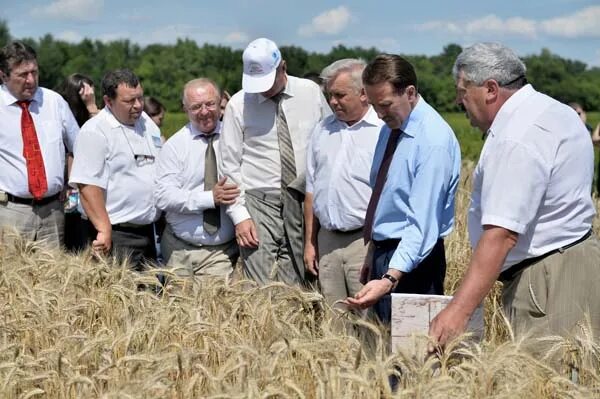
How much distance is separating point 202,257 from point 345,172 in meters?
1.29

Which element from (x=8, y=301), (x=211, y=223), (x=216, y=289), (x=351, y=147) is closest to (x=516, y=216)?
→ (x=216, y=289)

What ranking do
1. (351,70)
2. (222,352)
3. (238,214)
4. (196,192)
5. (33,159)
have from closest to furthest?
(222,352)
(351,70)
(238,214)
(196,192)
(33,159)

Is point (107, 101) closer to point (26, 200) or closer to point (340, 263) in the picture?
point (26, 200)

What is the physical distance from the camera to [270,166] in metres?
5.84

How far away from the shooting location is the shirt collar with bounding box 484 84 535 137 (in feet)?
11.4

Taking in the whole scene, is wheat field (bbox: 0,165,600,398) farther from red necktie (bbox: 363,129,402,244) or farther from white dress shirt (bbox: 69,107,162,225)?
white dress shirt (bbox: 69,107,162,225)

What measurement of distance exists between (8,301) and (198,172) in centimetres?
175

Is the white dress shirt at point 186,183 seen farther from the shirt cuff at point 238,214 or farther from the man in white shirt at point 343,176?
the man in white shirt at point 343,176

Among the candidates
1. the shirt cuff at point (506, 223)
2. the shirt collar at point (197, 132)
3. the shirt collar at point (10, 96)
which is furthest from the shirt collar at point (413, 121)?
the shirt collar at point (10, 96)

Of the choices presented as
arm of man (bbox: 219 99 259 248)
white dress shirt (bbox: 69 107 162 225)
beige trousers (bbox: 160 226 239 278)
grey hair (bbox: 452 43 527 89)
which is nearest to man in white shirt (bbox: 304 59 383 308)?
arm of man (bbox: 219 99 259 248)

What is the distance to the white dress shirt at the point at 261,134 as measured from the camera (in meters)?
5.80

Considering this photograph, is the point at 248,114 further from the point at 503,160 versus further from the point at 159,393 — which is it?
the point at 159,393

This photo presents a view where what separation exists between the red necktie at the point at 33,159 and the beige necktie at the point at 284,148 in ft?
6.10

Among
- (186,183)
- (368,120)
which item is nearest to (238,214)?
(186,183)
